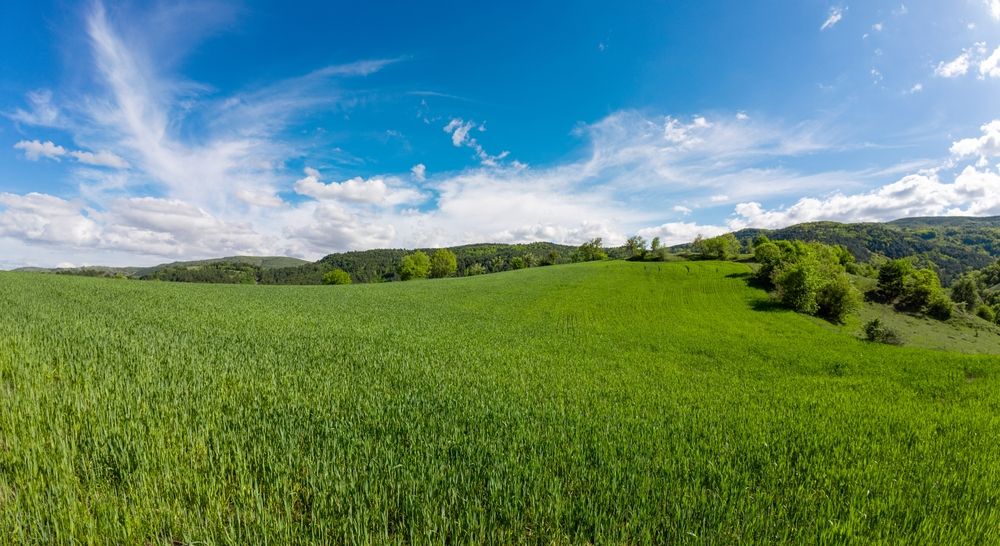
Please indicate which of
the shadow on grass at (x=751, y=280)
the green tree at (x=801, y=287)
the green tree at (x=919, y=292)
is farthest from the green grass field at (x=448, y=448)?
the green tree at (x=919, y=292)

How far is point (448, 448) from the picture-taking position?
5926 millimetres

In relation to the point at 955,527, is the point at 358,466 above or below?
above

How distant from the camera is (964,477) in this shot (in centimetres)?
599

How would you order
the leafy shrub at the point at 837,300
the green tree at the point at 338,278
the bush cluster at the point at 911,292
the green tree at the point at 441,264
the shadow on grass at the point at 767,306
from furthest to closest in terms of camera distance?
the green tree at the point at 441,264 < the green tree at the point at 338,278 < the bush cluster at the point at 911,292 < the shadow on grass at the point at 767,306 < the leafy shrub at the point at 837,300

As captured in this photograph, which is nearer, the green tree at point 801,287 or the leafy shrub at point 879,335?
the leafy shrub at point 879,335

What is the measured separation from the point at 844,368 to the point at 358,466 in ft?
78.6

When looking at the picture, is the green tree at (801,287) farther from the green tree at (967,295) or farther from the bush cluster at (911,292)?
the green tree at (967,295)

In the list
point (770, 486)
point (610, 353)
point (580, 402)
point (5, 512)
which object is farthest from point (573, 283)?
point (5, 512)

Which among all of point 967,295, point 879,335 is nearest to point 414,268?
point 879,335

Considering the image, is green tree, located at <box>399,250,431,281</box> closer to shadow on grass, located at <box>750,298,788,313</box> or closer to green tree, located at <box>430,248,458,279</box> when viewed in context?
green tree, located at <box>430,248,458,279</box>

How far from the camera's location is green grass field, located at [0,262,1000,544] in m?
4.04

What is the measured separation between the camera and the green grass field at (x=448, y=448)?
4.04 meters

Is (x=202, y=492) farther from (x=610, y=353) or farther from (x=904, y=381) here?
(x=904, y=381)

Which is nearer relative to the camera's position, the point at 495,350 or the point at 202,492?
the point at 202,492
